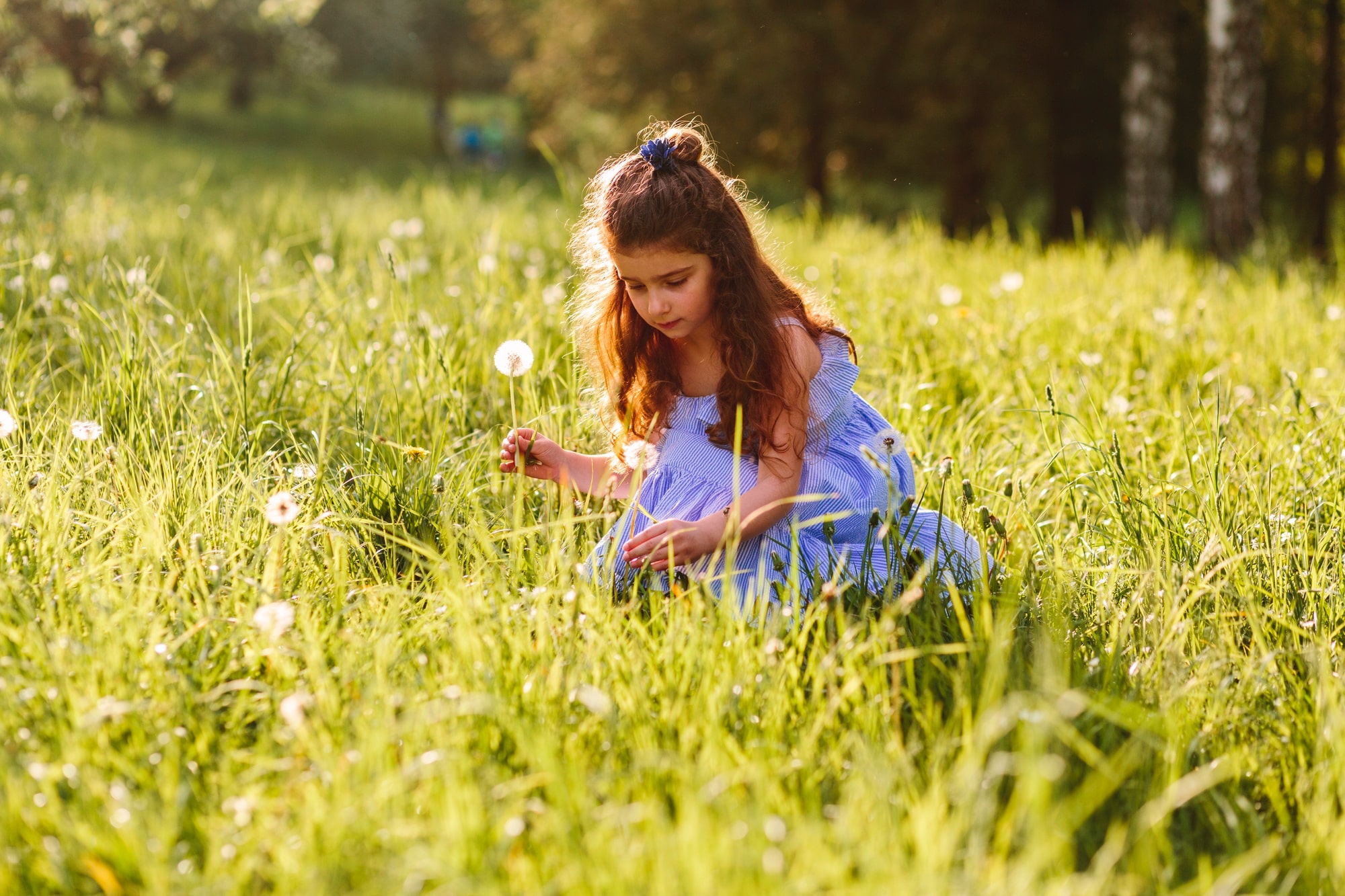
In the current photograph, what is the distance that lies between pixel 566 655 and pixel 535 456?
782 mm

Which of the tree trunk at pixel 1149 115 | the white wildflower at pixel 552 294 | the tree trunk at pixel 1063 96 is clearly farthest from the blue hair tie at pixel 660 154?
the tree trunk at pixel 1063 96

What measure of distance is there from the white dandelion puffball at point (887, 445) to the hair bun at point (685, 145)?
2.48ft

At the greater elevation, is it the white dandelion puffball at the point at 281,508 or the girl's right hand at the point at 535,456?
the white dandelion puffball at the point at 281,508

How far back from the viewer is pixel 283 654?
1.73 metres

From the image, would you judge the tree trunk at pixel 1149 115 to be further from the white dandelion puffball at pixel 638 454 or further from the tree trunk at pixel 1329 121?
the white dandelion puffball at pixel 638 454

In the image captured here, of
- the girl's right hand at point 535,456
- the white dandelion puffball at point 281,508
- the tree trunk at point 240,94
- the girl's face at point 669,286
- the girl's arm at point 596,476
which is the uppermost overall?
the tree trunk at point 240,94

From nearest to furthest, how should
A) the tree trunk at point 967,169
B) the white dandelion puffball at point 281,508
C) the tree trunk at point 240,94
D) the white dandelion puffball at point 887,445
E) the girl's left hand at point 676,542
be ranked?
the white dandelion puffball at point 281,508 < the girl's left hand at point 676,542 < the white dandelion puffball at point 887,445 < the tree trunk at point 967,169 < the tree trunk at point 240,94

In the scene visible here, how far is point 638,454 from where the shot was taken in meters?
2.66

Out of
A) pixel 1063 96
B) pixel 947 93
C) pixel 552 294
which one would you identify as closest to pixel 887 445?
pixel 552 294

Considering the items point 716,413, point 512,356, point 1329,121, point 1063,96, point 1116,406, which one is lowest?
point 1116,406

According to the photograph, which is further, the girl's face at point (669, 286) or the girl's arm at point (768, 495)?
the girl's face at point (669, 286)

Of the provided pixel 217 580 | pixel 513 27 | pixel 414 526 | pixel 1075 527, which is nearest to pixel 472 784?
pixel 217 580

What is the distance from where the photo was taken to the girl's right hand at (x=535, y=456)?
244 cm

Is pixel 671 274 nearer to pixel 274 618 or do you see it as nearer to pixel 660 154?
pixel 660 154
